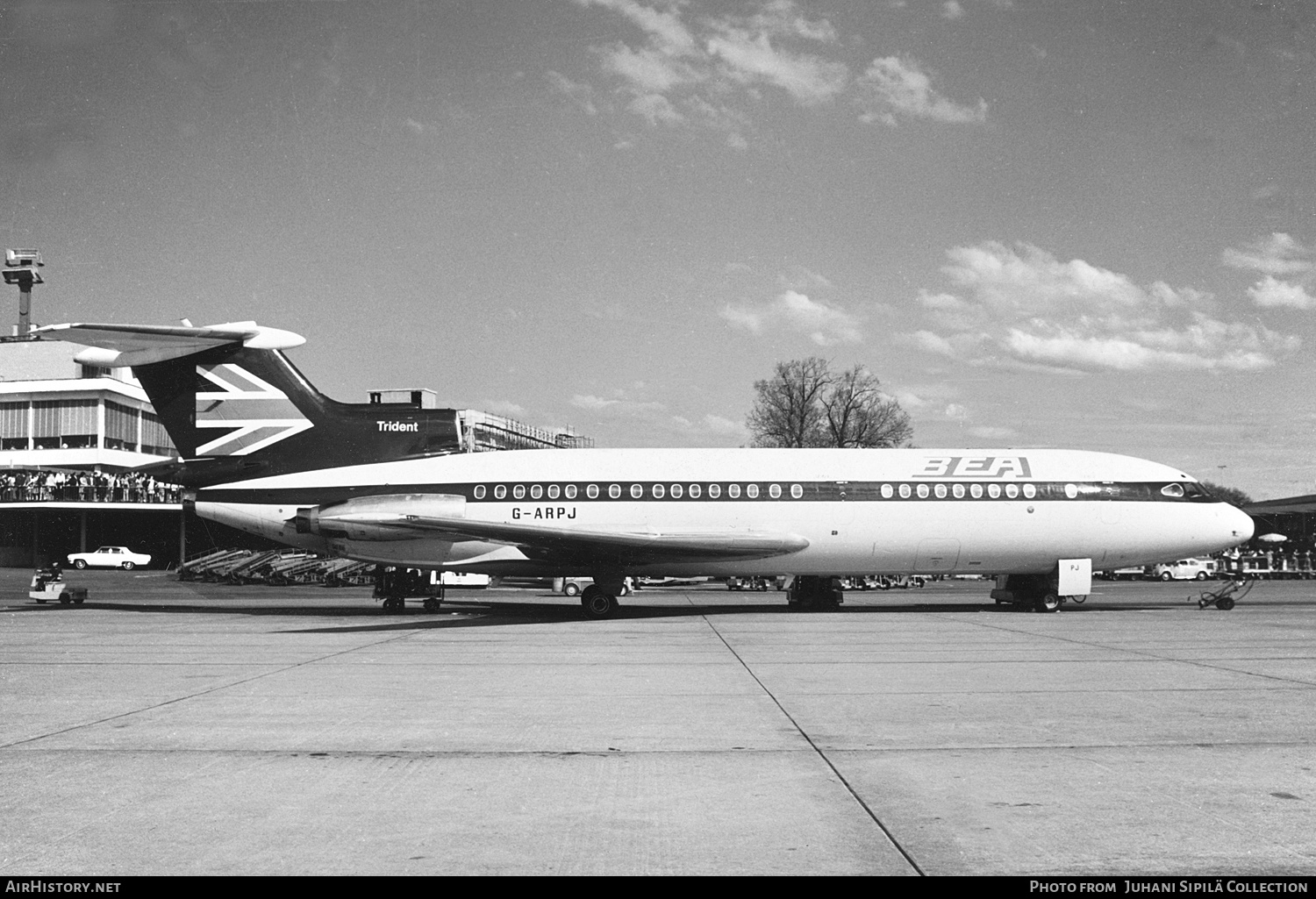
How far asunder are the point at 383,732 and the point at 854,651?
8.59m

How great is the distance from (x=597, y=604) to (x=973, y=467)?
9462mm

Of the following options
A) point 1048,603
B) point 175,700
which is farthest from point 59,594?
point 1048,603

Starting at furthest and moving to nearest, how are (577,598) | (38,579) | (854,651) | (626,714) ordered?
(577,598), (38,579), (854,651), (626,714)

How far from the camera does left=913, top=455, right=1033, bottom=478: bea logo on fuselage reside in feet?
81.4

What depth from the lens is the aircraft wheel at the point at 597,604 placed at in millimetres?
24047

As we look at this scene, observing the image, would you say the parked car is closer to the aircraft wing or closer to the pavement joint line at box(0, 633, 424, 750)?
the aircraft wing

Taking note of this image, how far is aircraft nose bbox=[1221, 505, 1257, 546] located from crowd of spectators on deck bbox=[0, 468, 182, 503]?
155ft

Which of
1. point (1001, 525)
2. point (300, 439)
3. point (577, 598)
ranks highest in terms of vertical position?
point (300, 439)

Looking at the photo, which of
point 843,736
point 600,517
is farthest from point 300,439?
point 843,736

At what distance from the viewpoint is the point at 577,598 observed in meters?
36.5

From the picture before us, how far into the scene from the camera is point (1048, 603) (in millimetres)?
25328

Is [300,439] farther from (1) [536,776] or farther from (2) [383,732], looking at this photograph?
(1) [536,776]

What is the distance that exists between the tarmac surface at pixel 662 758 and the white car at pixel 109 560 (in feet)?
151

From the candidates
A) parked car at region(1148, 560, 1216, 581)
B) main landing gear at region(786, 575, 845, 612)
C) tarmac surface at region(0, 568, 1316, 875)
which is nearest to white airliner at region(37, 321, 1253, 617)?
main landing gear at region(786, 575, 845, 612)
